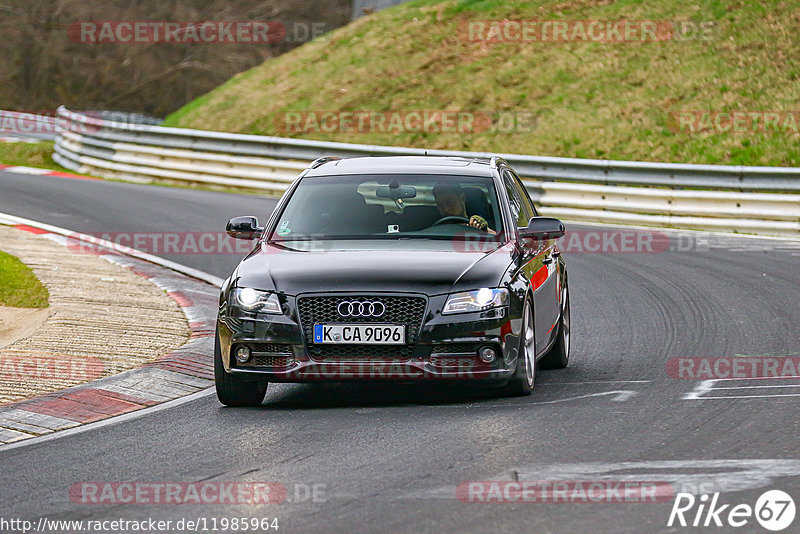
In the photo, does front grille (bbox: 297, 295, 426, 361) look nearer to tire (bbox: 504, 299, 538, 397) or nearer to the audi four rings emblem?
the audi four rings emblem

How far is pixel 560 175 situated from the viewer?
22375 mm

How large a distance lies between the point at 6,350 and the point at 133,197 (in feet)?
41.9

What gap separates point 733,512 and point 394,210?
428cm

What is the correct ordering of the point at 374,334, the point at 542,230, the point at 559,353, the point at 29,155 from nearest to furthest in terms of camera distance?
the point at 374,334
the point at 542,230
the point at 559,353
the point at 29,155

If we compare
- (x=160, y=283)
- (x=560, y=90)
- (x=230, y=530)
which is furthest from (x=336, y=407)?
(x=560, y=90)

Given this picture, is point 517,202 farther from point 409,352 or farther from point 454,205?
point 409,352

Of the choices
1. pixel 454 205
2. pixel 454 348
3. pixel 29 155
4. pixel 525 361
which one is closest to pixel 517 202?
pixel 454 205

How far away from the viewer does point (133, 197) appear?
22.9 m

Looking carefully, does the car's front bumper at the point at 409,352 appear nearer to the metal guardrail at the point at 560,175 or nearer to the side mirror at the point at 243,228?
the side mirror at the point at 243,228

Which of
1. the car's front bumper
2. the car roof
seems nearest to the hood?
the car's front bumper

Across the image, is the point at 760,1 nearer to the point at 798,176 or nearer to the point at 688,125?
the point at 688,125

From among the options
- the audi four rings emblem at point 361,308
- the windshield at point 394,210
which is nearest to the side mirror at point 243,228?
the windshield at point 394,210

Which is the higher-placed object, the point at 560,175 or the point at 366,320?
the point at 560,175

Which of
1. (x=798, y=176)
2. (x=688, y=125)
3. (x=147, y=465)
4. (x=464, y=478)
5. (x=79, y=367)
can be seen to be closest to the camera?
(x=464, y=478)
